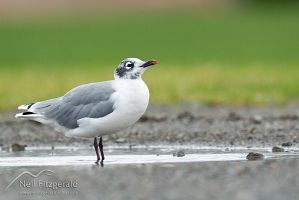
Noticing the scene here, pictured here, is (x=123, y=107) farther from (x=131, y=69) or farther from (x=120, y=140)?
(x=120, y=140)

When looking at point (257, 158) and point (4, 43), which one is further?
point (4, 43)

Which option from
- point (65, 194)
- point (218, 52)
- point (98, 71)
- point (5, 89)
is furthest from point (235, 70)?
point (65, 194)

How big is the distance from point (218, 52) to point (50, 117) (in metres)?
25.2

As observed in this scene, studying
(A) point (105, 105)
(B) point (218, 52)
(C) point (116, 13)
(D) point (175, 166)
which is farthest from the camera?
(C) point (116, 13)

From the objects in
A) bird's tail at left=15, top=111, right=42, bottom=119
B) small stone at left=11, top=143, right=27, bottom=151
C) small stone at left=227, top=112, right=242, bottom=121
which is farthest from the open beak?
small stone at left=227, top=112, right=242, bottom=121

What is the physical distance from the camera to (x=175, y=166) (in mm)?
9297

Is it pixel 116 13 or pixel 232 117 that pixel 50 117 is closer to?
pixel 232 117

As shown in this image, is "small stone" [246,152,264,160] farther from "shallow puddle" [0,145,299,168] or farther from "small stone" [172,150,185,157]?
"small stone" [172,150,185,157]

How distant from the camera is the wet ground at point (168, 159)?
794 centimetres

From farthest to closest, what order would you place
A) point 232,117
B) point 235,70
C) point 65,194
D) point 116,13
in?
1. point 116,13
2. point 235,70
3. point 232,117
4. point 65,194

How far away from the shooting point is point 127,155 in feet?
35.0

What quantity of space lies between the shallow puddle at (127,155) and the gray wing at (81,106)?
0.44 m

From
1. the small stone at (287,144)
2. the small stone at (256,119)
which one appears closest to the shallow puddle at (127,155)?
the small stone at (287,144)

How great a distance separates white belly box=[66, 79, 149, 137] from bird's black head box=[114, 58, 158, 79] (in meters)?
0.09
